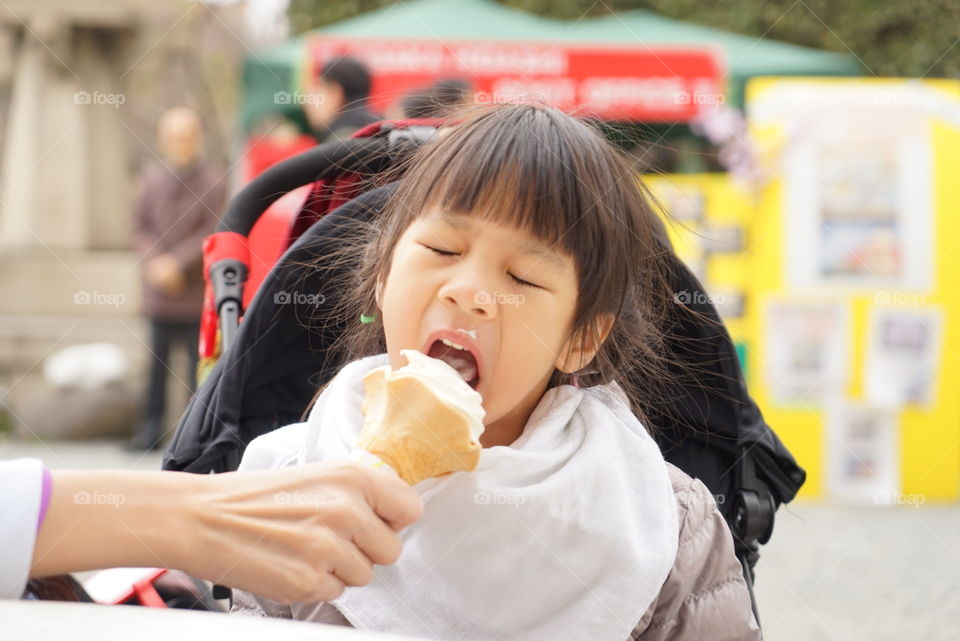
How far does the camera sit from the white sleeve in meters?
0.93

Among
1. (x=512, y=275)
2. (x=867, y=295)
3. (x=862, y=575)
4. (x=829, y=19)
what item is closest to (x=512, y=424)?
(x=512, y=275)

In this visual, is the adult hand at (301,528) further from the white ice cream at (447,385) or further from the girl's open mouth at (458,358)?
the girl's open mouth at (458,358)

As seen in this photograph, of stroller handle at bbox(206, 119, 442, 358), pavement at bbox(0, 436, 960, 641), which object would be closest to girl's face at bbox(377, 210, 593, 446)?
stroller handle at bbox(206, 119, 442, 358)

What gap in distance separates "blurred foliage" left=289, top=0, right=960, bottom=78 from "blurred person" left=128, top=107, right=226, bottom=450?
24.7ft

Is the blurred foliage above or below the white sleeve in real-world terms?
above

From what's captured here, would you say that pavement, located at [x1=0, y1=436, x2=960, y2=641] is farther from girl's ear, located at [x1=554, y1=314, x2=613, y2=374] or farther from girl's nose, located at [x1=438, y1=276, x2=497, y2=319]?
girl's nose, located at [x1=438, y1=276, x2=497, y2=319]

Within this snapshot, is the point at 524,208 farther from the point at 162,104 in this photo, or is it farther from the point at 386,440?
the point at 162,104

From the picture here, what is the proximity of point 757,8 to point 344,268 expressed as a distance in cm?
1205

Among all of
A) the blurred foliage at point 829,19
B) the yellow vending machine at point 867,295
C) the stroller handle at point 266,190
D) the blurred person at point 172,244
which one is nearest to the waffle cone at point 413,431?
the stroller handle at point 266,190

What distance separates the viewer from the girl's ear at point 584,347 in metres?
1.57

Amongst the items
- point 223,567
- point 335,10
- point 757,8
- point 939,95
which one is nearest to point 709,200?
point 939,95

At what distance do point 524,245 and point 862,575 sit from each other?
312 centimetres

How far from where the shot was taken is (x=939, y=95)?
17.6ft

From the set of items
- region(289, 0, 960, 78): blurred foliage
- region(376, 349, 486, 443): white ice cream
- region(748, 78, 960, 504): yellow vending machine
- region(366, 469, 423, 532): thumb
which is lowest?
region(748, 78, 960, 504): yellow vending machine
